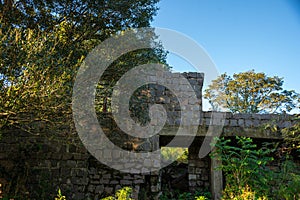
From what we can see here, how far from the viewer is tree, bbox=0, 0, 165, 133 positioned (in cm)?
412

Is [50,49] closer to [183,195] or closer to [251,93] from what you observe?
[183,195]

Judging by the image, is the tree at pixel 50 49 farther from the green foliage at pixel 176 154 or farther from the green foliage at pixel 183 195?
the green foliage at pixel 176 154

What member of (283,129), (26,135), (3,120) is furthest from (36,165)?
(283,129)

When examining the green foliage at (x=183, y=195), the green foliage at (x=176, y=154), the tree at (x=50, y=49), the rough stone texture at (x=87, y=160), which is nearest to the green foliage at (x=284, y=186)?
the rough stone texture at (x=87, y=160)

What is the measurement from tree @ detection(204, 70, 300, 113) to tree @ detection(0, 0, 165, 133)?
9.19 meters

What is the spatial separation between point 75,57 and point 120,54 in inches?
42.3

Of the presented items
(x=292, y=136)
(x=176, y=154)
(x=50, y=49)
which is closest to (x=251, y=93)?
(x=176, y=154)

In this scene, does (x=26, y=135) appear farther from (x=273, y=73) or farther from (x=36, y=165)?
(x=273, y=73)

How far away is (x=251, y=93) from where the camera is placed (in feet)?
54.0

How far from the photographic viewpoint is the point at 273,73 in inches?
671

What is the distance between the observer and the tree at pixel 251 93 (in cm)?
1578

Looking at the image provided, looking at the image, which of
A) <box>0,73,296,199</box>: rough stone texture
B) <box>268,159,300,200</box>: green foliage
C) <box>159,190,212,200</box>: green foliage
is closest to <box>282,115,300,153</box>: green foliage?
<box>0,73,296,199</box>: rough stone texture

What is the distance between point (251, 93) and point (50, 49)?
14.0 meters

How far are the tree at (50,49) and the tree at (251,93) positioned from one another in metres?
9.19
